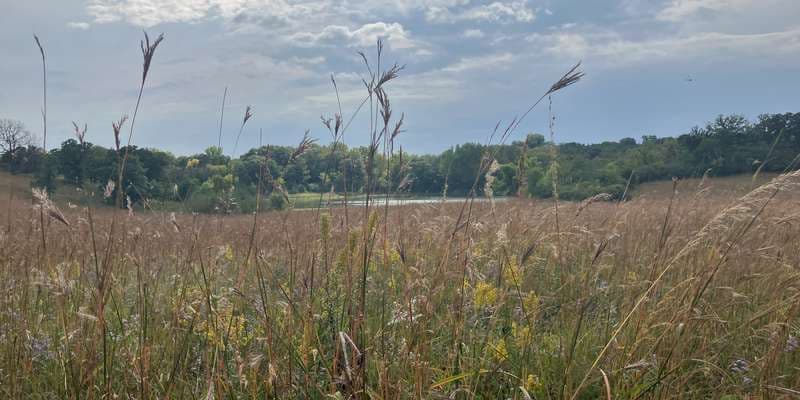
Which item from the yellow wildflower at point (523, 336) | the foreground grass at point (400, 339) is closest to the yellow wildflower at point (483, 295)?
the foreground grass at point (400, 339)

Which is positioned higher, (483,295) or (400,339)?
(483,295)

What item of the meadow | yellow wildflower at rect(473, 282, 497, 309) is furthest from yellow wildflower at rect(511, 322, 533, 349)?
yellow wildflower at rect(473, 282, 497, 309)

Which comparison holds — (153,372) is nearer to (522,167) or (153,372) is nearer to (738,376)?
(522,167)

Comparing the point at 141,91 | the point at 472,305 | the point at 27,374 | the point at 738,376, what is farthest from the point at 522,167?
the point at 27,374

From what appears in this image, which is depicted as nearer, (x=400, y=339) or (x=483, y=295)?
(x=400, y=339)

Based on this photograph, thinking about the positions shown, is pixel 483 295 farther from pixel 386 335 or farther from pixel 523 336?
pixel 386 335

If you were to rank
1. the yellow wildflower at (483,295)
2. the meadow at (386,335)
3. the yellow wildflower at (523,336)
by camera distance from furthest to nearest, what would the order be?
the yellow wildflower at (483,295)
the yellow wildflower at (523,336)
the meadow at (386,335)

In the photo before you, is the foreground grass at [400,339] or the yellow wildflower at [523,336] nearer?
the foreground grass at [400,339]

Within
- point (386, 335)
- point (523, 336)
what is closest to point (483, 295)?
point (523, 336)

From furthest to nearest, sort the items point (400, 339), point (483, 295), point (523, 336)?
point (483, 295)
point (523, 336)
point (400, 339)

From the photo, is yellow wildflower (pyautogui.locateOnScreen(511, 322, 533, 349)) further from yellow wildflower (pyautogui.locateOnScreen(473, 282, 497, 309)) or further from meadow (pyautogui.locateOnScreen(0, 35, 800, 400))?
yellow wildflower (pyautogui.locateOnScreen(473, 282, 497, 309))

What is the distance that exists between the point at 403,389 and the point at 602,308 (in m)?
2.16

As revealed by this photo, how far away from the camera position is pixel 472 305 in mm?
2471

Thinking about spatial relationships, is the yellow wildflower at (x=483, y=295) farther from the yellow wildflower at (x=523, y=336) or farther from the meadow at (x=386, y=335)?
the yellow wildflower at (x=523, y=336)
